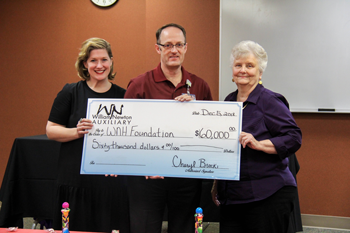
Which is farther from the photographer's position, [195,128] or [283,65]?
[283,65]

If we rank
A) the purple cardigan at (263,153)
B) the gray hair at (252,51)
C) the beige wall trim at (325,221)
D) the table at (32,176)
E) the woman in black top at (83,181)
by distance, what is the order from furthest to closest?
the beige wall trim at (325,221), the table at (32,176), the woman in black top at (83,181), the gray hair at (252,51), the purple cardigan at (263,153)

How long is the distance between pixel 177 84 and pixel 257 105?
1.58ft

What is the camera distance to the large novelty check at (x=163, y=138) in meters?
1.35

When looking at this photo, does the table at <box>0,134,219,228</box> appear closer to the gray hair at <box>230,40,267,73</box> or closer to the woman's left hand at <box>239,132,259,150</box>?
the woman's left hand at <box>239,132,259,150</box>

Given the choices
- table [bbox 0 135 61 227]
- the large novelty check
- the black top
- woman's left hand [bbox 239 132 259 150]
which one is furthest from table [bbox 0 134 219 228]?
woman's left hand [bbox 239 132 259 150]

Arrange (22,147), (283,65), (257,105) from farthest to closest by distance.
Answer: (283,65), (22,147), (257,105)

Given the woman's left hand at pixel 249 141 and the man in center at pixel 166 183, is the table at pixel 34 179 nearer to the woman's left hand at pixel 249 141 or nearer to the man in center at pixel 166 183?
the man in center at pixel 166 183

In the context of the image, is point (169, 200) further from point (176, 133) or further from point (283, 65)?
point (283, 65)

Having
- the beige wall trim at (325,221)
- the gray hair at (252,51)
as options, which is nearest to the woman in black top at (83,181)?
the gray hair at (252,51)

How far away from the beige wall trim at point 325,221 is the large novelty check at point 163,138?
7.70ft

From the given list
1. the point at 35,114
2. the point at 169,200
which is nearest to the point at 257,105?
the point at 169,200

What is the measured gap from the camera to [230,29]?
308cm

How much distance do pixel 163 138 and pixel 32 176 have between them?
1.55 meters

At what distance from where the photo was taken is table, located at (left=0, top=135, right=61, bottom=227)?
7.30ft
